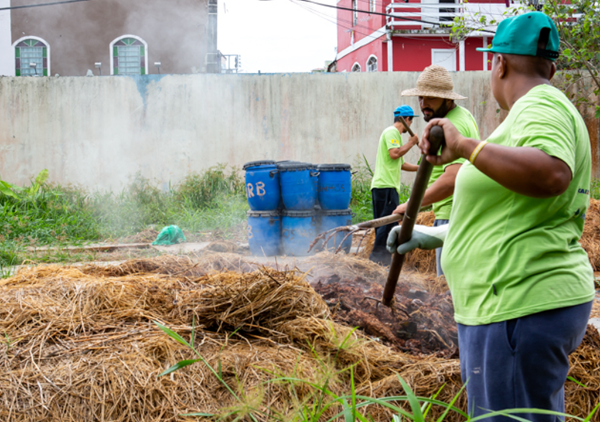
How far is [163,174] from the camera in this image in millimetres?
10633

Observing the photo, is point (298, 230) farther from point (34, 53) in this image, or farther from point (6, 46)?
point (6, 46)

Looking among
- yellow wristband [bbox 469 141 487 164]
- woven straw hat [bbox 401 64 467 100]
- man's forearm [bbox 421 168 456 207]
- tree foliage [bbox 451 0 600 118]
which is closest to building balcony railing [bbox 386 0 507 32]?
tree foliage [bbox 451 0 600 118]

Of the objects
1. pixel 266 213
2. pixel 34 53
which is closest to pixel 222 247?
pixel 266 213

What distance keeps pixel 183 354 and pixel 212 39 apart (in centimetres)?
1520

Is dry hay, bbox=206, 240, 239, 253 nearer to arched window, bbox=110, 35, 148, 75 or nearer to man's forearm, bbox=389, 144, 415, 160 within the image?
man's forearm, bbox=389, 144, 415, 160

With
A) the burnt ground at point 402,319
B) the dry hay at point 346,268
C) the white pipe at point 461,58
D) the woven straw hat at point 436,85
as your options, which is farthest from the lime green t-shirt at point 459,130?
the white pipe at point 461,58

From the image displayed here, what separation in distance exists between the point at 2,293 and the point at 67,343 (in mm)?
836

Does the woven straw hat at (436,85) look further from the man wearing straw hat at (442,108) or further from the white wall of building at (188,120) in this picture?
the white wall of building at (188,120)

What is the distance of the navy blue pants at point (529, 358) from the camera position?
1.28 m

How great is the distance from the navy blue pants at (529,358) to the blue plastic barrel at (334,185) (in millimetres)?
5034

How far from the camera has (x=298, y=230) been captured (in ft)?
20.5

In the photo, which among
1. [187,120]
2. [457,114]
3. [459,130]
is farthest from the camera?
[187,120]

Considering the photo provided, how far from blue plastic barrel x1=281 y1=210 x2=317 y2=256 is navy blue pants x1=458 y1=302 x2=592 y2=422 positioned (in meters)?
4.89

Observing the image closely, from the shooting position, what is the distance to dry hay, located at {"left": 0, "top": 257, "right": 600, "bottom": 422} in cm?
191
